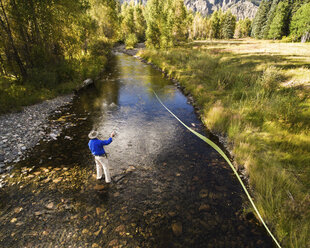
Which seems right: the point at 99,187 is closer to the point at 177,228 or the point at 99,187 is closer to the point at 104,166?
the point at 104,166

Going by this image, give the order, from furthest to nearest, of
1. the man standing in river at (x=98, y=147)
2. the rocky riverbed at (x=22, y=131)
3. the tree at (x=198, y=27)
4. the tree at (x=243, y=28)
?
the tree at (x=243, y=28) → the tree at (x=198, y=27) → the rocky riverbed at (x=22, y=131) → the man standing in river at (x=98, y=147)

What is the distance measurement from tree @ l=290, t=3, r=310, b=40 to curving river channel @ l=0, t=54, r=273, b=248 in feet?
247

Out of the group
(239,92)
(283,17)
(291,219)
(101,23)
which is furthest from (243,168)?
(283,17)

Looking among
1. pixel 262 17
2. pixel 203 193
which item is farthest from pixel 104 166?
pixel 262 17

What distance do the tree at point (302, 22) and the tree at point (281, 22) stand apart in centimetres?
526

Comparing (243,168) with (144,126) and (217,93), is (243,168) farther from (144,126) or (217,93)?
(217,93)

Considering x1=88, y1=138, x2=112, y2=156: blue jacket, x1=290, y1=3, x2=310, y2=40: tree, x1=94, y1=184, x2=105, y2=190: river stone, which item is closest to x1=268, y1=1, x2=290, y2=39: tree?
x1=290, y1=3, x2=310, y2=40: tree

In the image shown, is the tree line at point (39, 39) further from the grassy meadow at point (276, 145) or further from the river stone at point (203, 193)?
the river stone at point (203, 193)

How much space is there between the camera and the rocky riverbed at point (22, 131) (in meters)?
7.45

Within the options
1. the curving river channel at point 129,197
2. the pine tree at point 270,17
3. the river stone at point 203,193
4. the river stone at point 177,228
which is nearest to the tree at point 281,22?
the pine tree at point 270,17

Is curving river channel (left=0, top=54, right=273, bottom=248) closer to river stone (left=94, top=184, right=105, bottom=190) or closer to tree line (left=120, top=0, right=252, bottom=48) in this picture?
river stone (left=94, top=184, right=105, bottom=190)

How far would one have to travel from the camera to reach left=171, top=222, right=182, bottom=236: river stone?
15.7 ft

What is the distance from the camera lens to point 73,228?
477 cm

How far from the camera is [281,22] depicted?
6575cm
